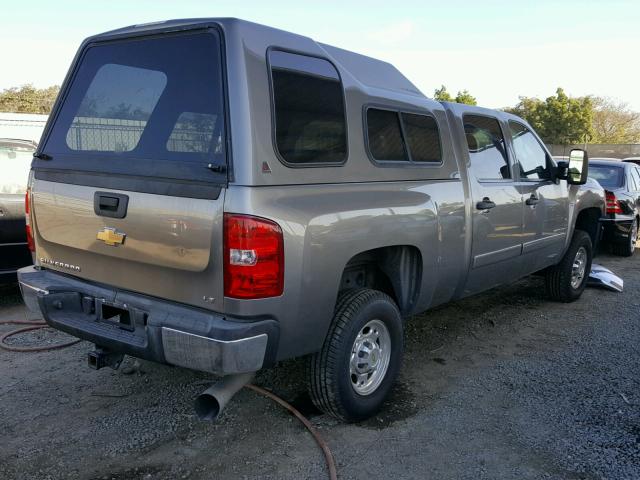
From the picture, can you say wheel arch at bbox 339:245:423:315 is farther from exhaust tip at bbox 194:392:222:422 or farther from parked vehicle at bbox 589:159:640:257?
parked vehicle at bbox 589:159:640:257

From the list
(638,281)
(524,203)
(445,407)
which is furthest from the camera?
(638,281)

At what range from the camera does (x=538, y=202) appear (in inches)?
203

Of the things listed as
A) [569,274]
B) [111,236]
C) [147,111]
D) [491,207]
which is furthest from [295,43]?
[569,274]

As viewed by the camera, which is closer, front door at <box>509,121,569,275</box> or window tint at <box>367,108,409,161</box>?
window tint at <box>367,108,409,161</box>

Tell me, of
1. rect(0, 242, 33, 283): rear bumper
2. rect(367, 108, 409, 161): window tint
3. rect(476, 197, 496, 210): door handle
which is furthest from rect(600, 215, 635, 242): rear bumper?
rect(0, 242, 33, 283): rear bumper

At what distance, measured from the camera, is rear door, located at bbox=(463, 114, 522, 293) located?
436 cm

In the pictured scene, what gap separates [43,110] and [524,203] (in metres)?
35.1

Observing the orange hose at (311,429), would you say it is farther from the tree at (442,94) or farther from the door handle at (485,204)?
the tree at (442,94)

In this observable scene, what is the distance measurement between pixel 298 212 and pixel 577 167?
373cm

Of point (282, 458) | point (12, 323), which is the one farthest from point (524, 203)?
point (12, 323)

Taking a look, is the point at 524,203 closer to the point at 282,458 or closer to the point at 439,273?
the point at 439,273

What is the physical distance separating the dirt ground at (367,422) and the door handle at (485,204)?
4.09 ft

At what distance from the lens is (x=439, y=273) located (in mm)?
3963

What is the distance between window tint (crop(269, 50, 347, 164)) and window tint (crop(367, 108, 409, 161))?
0.28 m
